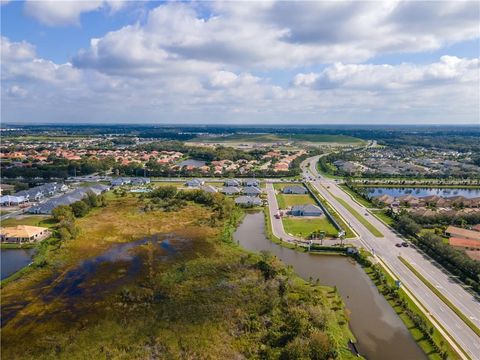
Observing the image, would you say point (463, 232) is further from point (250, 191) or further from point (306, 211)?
point (250, 191)

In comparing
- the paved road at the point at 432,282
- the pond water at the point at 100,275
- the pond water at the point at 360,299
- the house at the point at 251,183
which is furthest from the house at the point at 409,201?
the pond water at the point at 100,275

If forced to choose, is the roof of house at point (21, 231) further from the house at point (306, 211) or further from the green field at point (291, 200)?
the green field at point (291, 200)

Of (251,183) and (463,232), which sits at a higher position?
(251,183)

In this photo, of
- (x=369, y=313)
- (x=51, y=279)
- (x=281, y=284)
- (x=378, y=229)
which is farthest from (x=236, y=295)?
(x=378, y=229)

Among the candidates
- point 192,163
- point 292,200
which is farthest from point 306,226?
point 192,163

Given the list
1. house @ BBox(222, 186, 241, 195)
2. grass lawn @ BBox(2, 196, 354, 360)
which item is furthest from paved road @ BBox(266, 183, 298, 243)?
grass lawn @ BBox(2, 196, 354, 360)

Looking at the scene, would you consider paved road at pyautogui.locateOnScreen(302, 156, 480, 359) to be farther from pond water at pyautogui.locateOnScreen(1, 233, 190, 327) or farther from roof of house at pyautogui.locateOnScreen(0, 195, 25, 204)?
roof of house at pyautogui.locateOnScreen(0, 195, 25, 204)
